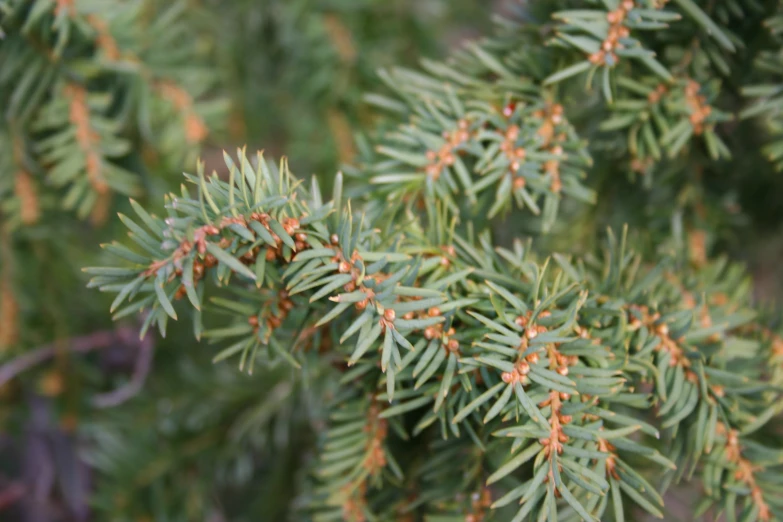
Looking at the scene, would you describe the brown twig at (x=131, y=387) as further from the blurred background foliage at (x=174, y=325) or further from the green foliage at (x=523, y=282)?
the green foliage at (x=523, y=282)

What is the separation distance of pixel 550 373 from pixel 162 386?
0.51 m

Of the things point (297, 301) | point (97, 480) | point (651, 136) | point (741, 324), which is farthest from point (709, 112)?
point (97, 480)

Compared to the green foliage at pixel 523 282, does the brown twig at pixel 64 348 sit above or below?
below

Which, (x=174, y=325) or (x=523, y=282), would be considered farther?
(x=174, y=325)

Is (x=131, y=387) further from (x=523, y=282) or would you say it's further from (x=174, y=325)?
(x=523, y=282)

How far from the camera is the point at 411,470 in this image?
0.44 metres

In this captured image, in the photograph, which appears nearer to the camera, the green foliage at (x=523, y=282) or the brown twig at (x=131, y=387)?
the green foliage at (x=523, y=282)

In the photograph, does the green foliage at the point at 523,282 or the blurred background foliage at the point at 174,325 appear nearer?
the green foliage at the point at 523,282

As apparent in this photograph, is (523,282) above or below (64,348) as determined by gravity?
above

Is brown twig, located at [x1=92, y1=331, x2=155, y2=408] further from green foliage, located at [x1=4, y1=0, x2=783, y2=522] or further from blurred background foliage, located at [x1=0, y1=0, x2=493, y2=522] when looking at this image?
green foliage, located at [x1=4, y1=0, x2=783, y2=522]

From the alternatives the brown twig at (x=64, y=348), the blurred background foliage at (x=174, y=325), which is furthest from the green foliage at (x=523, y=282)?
the brown twig at (x=64, y=348)

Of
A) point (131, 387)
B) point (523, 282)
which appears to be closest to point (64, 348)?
point (131, 387)

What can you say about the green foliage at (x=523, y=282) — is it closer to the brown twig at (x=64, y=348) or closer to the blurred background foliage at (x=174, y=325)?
the blurred background foliage at (x=174, y=325)

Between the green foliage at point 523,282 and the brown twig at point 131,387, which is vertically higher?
the green foliage at point 523,282
